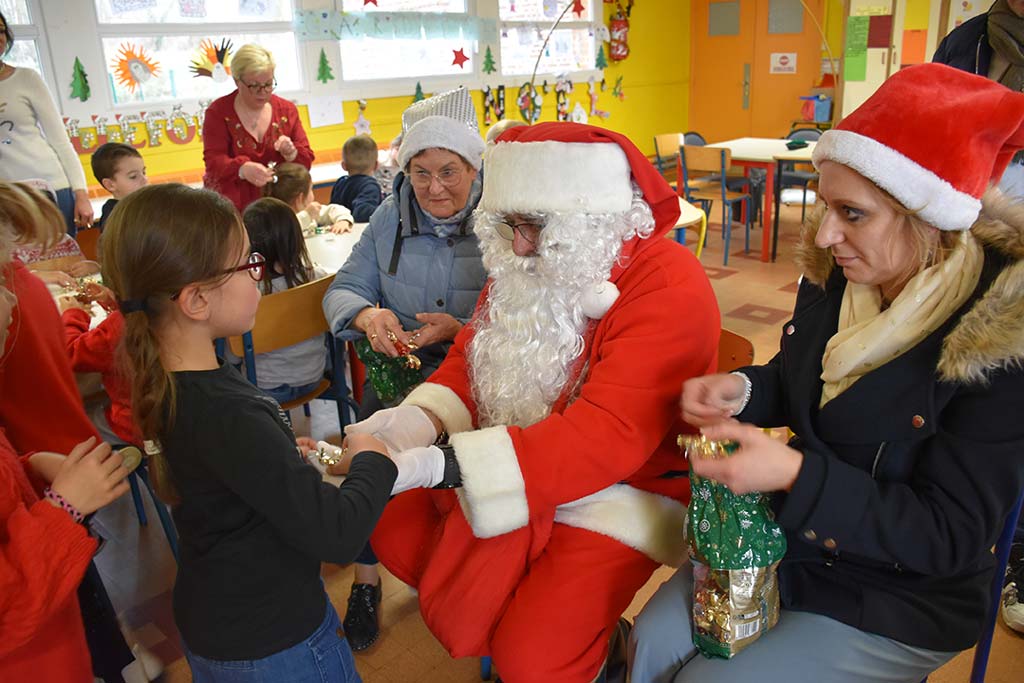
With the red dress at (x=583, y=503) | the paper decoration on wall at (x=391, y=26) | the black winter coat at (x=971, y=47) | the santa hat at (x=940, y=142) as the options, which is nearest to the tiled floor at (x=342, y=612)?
the red dress at (x=583, y=503)

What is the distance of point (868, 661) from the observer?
137 centimetres

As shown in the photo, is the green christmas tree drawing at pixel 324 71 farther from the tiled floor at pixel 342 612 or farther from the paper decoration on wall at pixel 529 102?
the tiled floor at pixel 342 612

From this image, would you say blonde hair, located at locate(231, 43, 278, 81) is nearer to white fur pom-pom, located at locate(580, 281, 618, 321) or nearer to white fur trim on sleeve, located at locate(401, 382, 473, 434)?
white fur trim on sleeve, located at locate(401, 382, 473, 434)

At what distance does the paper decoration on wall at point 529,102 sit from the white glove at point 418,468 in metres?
7.53

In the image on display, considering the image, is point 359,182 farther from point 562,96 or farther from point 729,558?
point 562,96

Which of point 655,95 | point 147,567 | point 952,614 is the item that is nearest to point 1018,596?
point 952,614

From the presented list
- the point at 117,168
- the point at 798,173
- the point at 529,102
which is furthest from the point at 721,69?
the point at 117,168

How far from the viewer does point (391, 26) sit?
284 inches

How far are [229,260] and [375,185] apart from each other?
354cm

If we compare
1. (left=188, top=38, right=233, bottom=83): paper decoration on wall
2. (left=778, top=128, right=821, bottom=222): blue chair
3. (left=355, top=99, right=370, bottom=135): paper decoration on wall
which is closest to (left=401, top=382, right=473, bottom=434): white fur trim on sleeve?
(left=188, top=38, right=233, bottom=83): paper decoration on wall

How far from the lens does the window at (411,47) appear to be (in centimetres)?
706

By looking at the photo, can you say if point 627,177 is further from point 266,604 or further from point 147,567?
point 147,567

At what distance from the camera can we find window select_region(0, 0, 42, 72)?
510 cm

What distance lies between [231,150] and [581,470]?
3879mm
